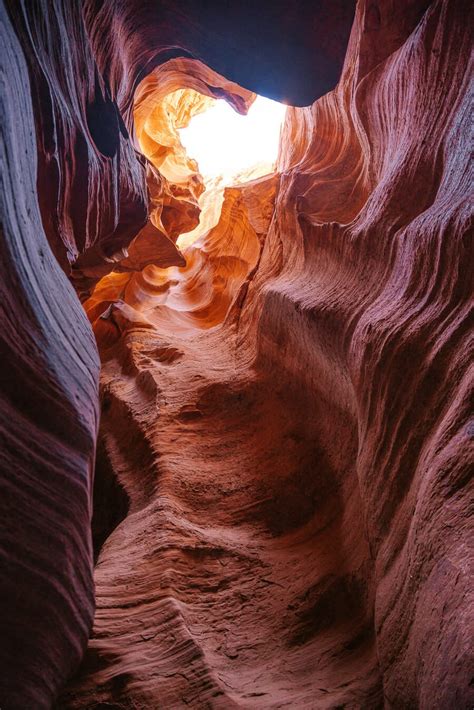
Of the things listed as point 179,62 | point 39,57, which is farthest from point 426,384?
point 179,62

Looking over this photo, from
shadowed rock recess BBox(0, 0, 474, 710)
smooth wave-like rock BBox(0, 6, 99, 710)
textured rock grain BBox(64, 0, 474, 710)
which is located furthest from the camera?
textured rock grain BBox(64, 0, 474, 710)

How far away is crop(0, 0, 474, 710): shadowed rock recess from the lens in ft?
8.30

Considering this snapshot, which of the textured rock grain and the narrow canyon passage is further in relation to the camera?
the narrow canyon passage

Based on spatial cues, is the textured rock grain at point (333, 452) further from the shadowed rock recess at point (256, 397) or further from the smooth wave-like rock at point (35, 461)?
the smooth wave-like rock at point (35, 461)

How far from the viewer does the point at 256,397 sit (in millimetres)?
6430

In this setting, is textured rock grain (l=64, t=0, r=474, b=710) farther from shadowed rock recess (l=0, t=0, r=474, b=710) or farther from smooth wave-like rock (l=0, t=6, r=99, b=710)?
smooth wave-like rock (l=0, t=6, r=99, b=710)

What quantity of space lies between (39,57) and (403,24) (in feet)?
14.6

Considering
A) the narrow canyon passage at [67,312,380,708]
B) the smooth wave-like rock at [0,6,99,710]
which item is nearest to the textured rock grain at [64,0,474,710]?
the narrow canyon passage at [67,312,380,708]

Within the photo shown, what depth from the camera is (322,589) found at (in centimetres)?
394

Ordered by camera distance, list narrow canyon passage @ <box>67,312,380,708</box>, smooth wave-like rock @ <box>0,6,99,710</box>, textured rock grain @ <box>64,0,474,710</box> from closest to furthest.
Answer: smooth wave-like rock @ <box>0,6,99,710</box>
textured rock grain @ <box>64,0,474,710</box>
narrow canyon passage @ <box>67,312,380,708</box>

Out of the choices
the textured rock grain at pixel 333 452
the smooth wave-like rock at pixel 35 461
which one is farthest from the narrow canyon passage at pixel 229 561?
the smooth wave-like rock at pixel 35 461

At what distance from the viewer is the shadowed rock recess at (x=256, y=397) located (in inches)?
99.6

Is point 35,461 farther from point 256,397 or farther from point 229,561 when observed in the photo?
point 256,397

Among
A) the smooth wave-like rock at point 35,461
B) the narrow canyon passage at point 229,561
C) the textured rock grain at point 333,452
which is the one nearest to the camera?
the smooth wave-like rock at point 35,461
